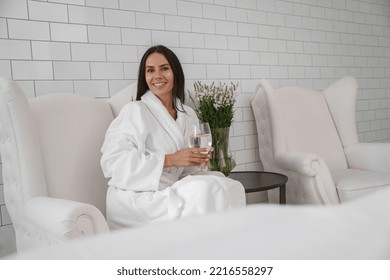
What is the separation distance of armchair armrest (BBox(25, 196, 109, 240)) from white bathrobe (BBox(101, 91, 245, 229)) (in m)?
0.33

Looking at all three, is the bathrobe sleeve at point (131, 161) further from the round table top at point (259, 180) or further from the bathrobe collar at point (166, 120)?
the round table top at point (259, 180)

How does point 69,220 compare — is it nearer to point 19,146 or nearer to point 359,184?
point 19,146

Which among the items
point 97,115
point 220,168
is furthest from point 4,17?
point 220,168

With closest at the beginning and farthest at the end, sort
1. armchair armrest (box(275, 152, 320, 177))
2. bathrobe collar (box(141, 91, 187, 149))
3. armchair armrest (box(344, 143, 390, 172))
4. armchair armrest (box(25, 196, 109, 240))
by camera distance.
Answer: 1. armchair armrest (box(25, 196, 109, 240))
2. bathrobe collar (box(141, 91, 187, 149))
3. armchair armrest (box(275, 152, 320, 177))
4. armchair armrest (box(344, 143, 390, 172))

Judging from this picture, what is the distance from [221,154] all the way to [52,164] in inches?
39.4

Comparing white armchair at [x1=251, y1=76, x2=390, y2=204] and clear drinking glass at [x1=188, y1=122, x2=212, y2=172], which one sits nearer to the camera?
clear drinking glass at [x1=188, y1=122, x2=212, y2=172]

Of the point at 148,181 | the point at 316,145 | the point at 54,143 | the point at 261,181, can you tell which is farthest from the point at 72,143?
the point at 316,145

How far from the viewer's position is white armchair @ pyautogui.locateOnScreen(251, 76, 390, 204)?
2.52 meters

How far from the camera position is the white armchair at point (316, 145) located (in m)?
2.52

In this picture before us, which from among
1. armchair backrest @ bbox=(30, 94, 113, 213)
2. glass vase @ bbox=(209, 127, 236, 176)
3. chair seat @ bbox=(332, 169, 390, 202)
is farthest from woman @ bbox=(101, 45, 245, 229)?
chair seat @ bbox=(332, 169, 390, 202)

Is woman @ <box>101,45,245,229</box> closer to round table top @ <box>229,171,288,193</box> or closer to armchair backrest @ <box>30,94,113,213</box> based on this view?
armchair backrest @ <box>30,94,113,213</box>

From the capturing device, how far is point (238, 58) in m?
3.11
